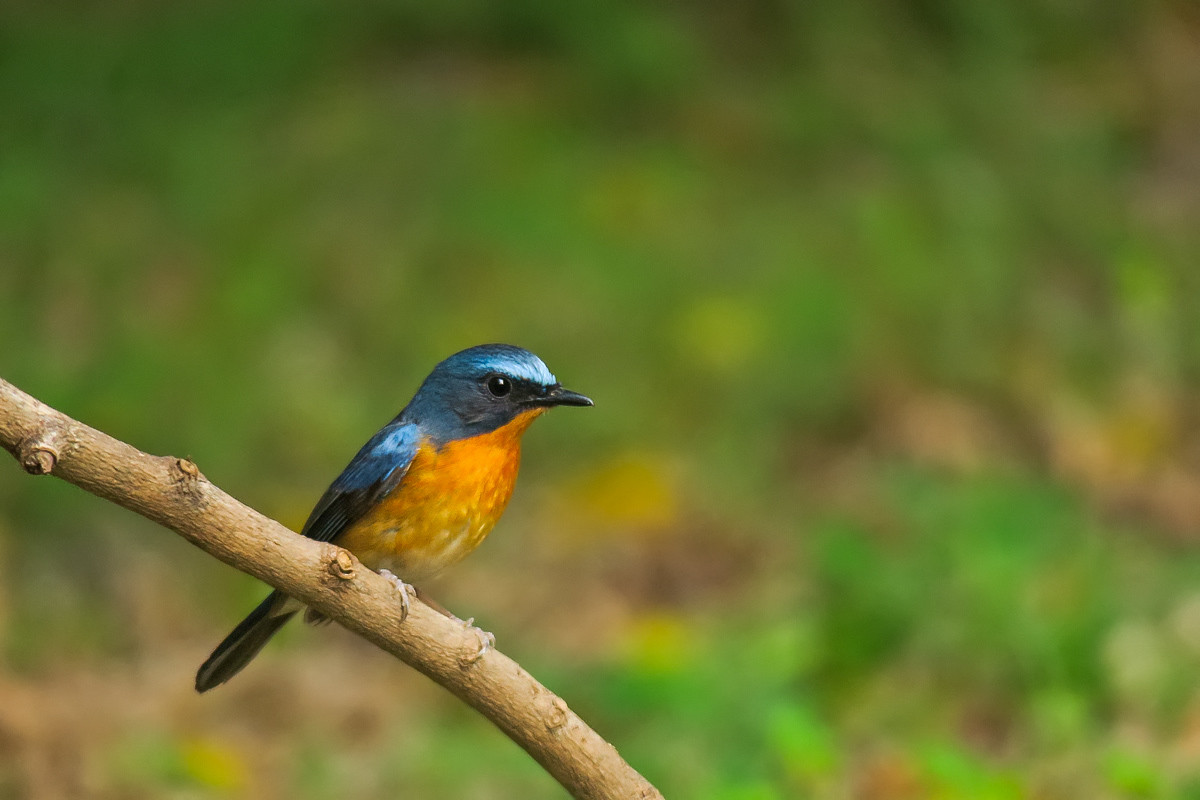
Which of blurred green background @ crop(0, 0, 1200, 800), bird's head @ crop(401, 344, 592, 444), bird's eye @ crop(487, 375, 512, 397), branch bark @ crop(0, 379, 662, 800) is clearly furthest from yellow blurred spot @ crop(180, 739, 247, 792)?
branch bark @ crop(0, 379, 662, 800)

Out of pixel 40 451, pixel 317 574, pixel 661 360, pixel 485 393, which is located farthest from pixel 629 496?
pixel 40 451

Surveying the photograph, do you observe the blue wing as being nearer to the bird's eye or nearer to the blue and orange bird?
the blue and orange bird

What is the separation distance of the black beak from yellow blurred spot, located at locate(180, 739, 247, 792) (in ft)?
6.67

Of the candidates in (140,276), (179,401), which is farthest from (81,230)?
(179,401)

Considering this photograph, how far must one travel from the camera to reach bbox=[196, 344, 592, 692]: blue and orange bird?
13.6 feet

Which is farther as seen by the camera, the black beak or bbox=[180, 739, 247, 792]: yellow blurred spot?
bbox=[180, 739, 247, 792]: yellow blurred spot

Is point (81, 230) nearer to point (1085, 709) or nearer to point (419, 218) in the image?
point (419, 218)

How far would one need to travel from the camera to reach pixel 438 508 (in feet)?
13.6

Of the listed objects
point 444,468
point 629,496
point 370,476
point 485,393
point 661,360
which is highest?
point 661,360

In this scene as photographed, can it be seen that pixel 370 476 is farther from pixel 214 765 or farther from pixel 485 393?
pixel 214 765

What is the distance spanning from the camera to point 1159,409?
8672 millimetres

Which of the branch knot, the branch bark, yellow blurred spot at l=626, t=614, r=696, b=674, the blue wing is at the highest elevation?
yellow blurred spot at l=626, t=614, r=696, b=674

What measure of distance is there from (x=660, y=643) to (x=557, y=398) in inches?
91.0

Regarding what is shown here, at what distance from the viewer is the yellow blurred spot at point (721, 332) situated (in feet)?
28.4
